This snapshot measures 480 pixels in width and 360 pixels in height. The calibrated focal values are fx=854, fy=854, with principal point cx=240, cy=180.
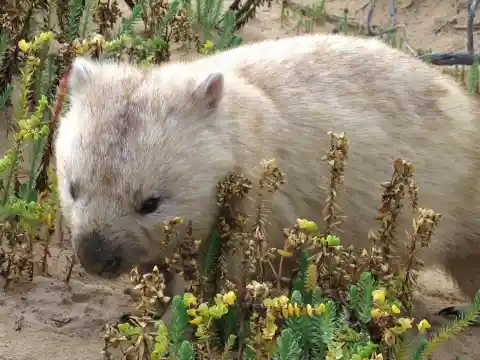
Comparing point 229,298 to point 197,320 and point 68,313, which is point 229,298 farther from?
point 68,313

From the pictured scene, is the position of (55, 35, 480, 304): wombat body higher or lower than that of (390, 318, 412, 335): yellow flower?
higher

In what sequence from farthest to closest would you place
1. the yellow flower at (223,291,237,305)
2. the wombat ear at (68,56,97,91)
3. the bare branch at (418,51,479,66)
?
the bare branch at (418,51,479,66), the wombat ear at (68,56,97,91), the yellow flower at (223,291,237,305)

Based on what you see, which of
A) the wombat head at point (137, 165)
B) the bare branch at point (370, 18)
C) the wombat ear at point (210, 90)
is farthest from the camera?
the bare branch at point (370, 18)

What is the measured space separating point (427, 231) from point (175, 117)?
111cm

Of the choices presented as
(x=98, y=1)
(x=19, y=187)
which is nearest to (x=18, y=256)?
(x=19, y=187)

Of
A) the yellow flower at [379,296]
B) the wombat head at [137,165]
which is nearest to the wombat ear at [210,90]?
the wombat head at [137,165]

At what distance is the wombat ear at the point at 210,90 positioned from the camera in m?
3.53

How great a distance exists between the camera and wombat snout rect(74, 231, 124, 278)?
3.23m

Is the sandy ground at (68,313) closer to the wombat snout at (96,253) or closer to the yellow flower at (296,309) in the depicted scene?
the wombat snout at (96,253)

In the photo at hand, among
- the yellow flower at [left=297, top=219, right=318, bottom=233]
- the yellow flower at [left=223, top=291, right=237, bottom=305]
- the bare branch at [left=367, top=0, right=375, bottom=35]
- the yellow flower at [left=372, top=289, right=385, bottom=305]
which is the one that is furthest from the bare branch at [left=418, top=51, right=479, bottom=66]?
the yellow flower at [left=223, top=291, right=237, bottom=305]

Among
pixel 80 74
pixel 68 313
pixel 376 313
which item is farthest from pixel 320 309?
pixel 80 74

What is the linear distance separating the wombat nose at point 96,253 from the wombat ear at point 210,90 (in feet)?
2.38

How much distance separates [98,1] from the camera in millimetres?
5344

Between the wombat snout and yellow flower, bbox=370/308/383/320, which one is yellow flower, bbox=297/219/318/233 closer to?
yellow flower, bbox=370/308/383/320
